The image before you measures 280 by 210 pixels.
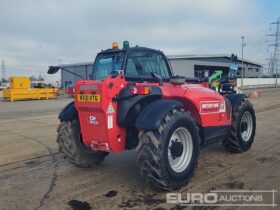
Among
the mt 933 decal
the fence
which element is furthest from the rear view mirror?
the fence

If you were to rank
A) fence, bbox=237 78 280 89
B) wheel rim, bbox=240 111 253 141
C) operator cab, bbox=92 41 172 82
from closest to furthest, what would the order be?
operator cab, bbox=92 41 172 82
wheel rim, bbox=240 111 253 141
fence, bbox=237 78 280 89

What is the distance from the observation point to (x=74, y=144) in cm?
586

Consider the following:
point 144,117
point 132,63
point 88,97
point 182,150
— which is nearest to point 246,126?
point 182,150

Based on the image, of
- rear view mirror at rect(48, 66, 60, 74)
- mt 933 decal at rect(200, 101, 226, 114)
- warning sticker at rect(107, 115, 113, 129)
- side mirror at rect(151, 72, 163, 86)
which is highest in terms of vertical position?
rear view mirror at rect(48, 66, 60, 74)

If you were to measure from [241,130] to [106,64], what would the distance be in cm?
319

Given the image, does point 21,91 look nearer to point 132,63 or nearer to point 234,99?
point 234,99

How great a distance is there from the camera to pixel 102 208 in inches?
169

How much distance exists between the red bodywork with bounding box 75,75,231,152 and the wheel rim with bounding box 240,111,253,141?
4.85 feet

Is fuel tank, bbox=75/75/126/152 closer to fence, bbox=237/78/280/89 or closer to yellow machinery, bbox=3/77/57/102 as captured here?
yellow machinery, bbox=3/77/57/102

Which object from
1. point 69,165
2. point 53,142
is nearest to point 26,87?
point 53,142

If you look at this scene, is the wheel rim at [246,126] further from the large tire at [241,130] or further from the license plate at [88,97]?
the license plate at [88,97]

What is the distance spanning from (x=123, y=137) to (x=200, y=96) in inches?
60.0

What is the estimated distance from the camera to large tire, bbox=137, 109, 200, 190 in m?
4.61

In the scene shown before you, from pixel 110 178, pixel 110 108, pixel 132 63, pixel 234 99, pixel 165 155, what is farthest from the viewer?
pixel 234 99
